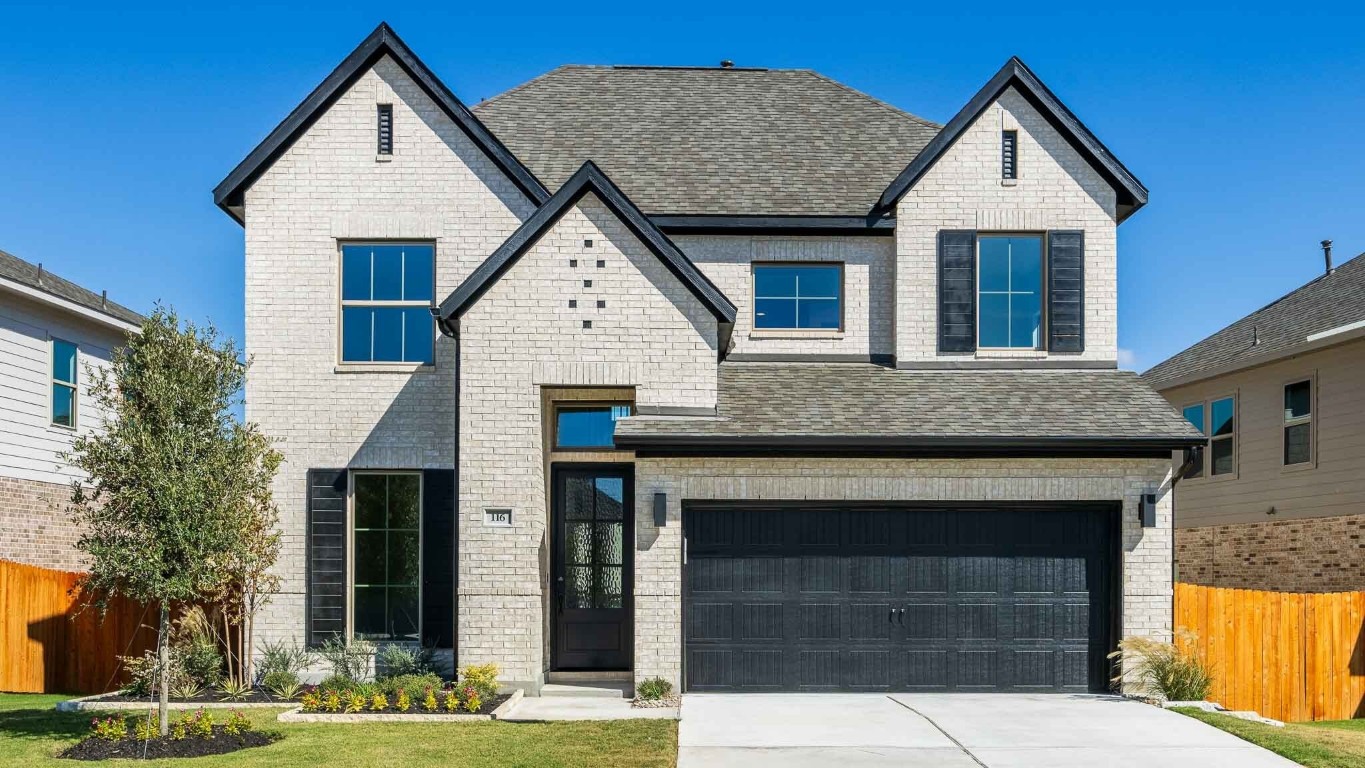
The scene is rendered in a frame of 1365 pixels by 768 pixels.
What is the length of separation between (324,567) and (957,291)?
9.06m

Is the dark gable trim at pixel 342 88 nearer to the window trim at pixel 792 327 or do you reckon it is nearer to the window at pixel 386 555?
the window trim at pixel 792 327

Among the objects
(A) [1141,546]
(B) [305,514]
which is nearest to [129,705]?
(B) [305,514]

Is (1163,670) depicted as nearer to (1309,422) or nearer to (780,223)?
(780,223)

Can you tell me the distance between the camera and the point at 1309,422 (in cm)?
1995

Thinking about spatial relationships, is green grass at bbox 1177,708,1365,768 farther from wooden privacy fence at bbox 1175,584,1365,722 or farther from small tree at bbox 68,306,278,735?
small tree at bbox 68,306,278,735

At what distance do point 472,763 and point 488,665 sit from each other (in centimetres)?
359

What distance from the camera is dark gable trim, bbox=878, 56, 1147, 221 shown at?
16312 millimetres

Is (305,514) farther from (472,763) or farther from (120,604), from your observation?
(472,763)

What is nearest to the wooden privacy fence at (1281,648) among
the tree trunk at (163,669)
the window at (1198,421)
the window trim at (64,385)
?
the window at (1198,421)

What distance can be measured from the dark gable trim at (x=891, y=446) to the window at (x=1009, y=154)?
14.3ft

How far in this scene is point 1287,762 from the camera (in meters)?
10.6

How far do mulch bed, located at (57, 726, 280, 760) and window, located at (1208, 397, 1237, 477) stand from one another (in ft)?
58.5

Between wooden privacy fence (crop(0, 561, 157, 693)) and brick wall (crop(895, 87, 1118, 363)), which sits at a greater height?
brick wall (crop(895, 87, 1118, 363))

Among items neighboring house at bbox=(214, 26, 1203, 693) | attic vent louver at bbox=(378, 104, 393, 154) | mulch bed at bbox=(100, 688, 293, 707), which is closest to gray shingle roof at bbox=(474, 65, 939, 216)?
neighboring house at bbox=(214, 26, 1203, 693)
